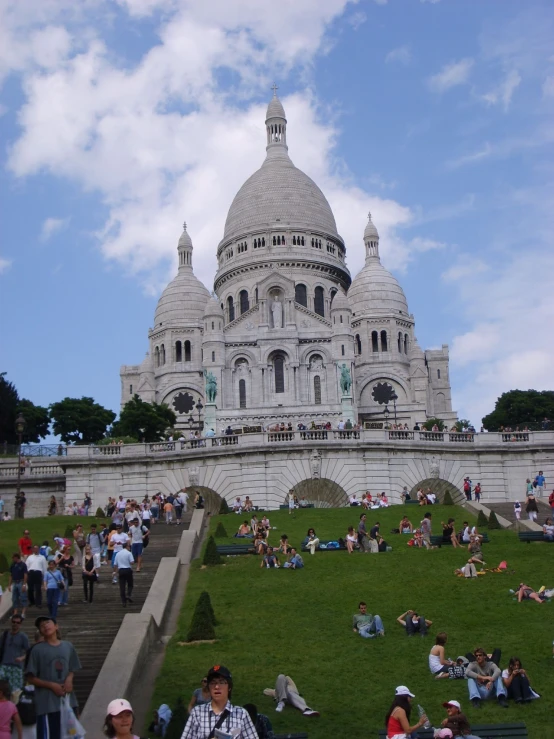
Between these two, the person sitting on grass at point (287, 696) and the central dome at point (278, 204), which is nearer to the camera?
the person sitting on grass at point (287, 696)

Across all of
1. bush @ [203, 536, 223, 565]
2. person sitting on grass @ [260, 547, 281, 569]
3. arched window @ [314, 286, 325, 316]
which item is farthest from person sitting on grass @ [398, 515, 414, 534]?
arched window @ [314, 286, 325, 316]

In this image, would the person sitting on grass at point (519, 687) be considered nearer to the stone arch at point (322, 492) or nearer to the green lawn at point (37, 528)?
the green lawn at point (37, 528)

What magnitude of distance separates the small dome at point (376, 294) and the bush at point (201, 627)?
88661mm

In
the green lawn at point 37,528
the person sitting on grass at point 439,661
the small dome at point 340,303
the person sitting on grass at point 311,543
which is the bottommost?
the person sitting on grass at point 439,661

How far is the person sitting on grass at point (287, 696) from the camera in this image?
1628 centimetres

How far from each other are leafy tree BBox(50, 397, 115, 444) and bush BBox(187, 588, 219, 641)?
201 ft

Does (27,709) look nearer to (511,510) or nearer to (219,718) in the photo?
(219,718)

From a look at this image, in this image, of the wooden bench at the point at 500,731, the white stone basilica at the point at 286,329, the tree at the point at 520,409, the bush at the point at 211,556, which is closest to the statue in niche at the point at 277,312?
the white stone basilica at the point at 286,329

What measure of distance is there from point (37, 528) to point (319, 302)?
243ft

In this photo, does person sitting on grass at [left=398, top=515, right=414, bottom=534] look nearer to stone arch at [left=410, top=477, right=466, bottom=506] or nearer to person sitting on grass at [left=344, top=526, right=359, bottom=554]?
person sitting on grass at [left=344, top=526, right=359, bottom=554]

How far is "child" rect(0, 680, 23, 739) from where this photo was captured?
35.2 ft

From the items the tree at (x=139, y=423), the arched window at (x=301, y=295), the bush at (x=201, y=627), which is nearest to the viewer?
the bush at (x=201, y=627)

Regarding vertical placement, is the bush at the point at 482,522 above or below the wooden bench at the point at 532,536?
above

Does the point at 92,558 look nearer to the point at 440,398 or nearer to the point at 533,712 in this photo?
the point at 533,712
